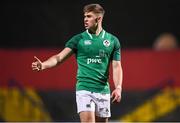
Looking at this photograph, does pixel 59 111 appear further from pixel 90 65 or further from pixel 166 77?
pixel 90 65

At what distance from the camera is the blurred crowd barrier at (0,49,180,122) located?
10.2 metres

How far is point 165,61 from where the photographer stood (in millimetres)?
10172

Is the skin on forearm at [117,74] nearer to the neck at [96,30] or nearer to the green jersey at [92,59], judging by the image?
the green jersey at [92,59]

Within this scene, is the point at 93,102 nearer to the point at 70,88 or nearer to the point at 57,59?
the point at 57,59

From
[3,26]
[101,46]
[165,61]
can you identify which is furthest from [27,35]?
[101,46]

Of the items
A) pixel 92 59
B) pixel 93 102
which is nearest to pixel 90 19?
pixel 92 59

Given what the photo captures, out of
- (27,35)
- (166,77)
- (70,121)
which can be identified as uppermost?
(27,35)

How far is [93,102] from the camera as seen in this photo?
264 inches

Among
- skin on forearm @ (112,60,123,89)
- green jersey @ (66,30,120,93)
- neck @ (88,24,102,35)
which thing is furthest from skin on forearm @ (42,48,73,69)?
skin on forearm @ (112,60,123,89)

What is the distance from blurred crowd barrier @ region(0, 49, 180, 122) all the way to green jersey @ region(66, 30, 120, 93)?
3.45m

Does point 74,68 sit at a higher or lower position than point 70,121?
higher

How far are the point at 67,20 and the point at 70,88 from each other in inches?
Answer: 46.5

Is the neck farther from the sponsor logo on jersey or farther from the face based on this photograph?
the sponsor logo on jersey

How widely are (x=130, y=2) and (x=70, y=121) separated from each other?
2256mm
